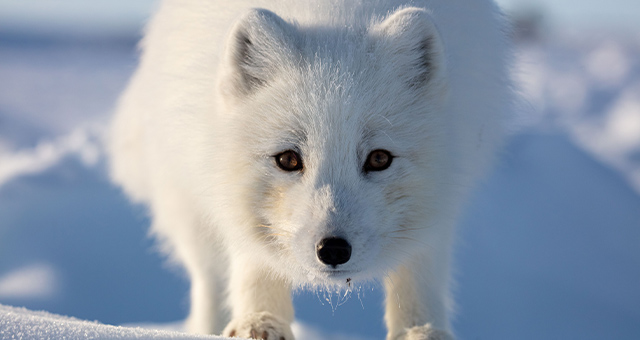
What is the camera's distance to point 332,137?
2682 mm

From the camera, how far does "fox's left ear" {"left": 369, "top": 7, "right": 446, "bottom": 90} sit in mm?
2830

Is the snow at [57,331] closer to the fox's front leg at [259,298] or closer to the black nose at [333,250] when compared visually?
the black nose at [333,250]

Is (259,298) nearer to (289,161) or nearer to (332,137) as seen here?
(289,161)

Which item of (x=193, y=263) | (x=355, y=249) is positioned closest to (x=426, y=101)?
(x=355, y=249)

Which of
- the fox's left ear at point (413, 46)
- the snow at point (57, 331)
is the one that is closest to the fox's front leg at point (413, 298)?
Result: the fox's left ear at point (413, 46)

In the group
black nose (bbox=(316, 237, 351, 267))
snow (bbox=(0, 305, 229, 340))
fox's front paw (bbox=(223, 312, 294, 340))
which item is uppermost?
black nose (bbox=(316, 237, 351, 267))

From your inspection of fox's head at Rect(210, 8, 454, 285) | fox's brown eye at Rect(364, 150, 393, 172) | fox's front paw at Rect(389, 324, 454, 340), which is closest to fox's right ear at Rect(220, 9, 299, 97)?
fox's head at Rect(210, 8, 454, 285)

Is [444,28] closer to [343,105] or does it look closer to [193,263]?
[343,105]

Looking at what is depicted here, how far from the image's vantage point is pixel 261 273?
11.9 ft

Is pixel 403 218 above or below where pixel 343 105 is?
below

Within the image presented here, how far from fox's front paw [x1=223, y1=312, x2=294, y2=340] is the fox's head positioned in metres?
0.45

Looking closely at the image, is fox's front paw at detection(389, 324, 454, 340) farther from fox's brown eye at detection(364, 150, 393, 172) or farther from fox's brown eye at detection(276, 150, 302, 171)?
fox's brown eye at detection(276, 150, 302, 171)

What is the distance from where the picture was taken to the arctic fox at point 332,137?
270cm

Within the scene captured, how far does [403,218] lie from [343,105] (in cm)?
59
